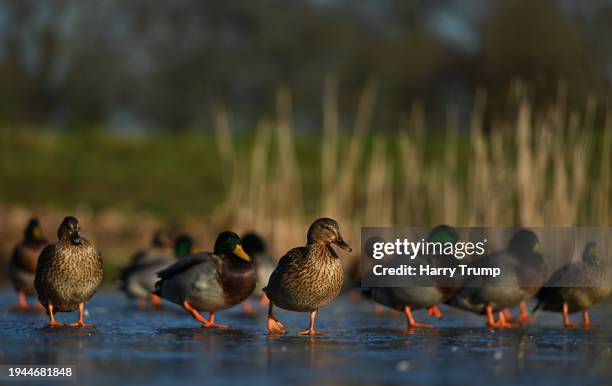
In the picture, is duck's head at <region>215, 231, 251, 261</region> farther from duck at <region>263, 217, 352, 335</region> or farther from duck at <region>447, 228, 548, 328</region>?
duck at <region>447, 228, 548, 328</region>

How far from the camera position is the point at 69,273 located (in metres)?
9.56

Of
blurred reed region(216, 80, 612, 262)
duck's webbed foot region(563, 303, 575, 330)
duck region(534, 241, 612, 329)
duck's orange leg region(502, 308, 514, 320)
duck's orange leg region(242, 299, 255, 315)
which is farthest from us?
blurred reed region(216, 80, 612, 262)

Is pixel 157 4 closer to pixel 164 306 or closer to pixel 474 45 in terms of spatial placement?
pixel 474 45

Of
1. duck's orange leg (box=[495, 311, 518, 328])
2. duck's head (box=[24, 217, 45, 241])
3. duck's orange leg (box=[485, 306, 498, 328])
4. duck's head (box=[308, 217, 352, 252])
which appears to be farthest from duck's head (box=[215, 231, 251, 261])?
duck's head (box=[24, 217, 45, 241])

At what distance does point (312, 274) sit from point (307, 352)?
4.13 ft

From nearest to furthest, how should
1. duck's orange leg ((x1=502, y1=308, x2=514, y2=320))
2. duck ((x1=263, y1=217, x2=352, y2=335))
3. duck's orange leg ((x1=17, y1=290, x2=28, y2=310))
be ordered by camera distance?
duck ((x1=263, y1=217, x2=352, y2=335)) < duck's orange leg ((x1=502, y1=308, x2=514, y2=320)) < duck's orange leg ((x1=17, y1=290, x2=28, y2=310))

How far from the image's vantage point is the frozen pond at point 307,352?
6871mm

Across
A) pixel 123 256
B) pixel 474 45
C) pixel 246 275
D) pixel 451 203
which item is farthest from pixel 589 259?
pixel 474 45

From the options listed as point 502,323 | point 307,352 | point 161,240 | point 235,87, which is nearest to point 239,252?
point 307,352

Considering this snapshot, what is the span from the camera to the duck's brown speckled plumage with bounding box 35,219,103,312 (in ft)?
31.4

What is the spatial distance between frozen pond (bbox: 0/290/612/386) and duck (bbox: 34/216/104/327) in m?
0.26

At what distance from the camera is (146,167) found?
31.2 meters

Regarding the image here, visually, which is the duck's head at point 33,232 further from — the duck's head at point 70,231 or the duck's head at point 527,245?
the duck's head at point 527,245

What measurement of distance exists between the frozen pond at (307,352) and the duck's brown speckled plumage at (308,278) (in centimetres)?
30
